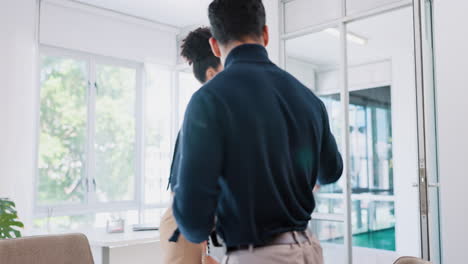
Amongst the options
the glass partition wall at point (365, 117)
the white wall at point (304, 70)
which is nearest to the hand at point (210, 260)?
the glass partition wall at point (365, 117)

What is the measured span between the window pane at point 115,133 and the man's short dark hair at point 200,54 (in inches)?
135

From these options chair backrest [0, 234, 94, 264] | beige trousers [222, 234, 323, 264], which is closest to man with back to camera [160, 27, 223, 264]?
chair backrest [0, 234, 94, 264]

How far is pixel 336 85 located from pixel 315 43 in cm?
45

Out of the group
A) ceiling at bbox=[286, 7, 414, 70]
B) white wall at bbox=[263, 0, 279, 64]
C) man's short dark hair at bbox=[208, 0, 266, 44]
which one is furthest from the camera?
white wall at bbox=[263, 0, 279, 64]

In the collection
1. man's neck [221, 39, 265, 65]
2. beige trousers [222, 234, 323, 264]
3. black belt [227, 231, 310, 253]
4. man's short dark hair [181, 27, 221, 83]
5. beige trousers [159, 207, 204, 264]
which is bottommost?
beige trousers [159, 207, 204, 264]

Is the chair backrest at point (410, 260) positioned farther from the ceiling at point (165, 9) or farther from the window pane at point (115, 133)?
the window pane at point (115, 133)

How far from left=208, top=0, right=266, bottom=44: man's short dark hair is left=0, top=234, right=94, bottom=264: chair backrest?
92 cm

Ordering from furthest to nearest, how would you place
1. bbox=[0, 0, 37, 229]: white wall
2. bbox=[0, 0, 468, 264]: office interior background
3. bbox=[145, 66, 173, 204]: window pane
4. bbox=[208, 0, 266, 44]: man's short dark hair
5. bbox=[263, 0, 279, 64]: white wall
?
bbox=[145, 66, 173, 204]: window pane
bbox=[263, 0, 279, 64]: white wall
bbox=[0, 0, 37, 229]: white wall
bbox=[0, 0, 468, 264]: office interior background
bbox=[208, 0, 266, 44]: man's short dark hair

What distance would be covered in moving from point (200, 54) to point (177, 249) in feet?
2.40

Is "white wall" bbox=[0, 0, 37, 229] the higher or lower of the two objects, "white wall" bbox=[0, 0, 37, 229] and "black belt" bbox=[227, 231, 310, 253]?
the higher

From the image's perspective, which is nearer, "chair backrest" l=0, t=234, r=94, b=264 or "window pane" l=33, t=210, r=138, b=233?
"chair backrest" l=0, t=234, r=94, b=264

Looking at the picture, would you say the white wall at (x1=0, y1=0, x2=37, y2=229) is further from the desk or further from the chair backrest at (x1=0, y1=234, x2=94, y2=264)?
the chair backrest at (x1=0, y1=234, x2=94, y2=264)

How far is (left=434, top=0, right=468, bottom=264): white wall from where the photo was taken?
6.38 ft

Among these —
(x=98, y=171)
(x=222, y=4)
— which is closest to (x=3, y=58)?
(x=98, y=171)
